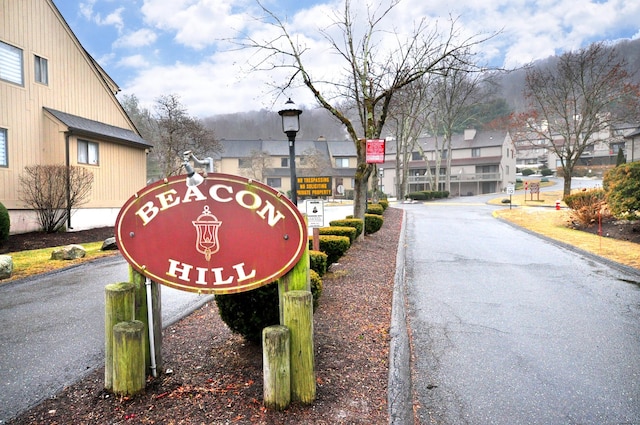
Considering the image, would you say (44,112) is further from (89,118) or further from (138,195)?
(138,195)

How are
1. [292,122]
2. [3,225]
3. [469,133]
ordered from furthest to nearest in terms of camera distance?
[469,133]
[3,225]
[292,122]

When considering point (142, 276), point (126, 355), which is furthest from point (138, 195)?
point (126, 355)

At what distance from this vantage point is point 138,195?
11.0ft

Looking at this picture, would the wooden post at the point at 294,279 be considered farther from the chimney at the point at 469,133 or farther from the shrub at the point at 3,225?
the chimney at the point at 469,133

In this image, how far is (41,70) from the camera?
50.4ft

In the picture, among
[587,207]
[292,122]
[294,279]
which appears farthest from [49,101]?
[587,207]

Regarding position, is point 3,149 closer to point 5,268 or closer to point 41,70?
point 41,70

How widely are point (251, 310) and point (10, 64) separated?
49.7 feet

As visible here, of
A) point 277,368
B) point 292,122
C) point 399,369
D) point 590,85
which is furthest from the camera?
point 590,85

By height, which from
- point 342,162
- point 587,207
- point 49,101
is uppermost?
point 342,162

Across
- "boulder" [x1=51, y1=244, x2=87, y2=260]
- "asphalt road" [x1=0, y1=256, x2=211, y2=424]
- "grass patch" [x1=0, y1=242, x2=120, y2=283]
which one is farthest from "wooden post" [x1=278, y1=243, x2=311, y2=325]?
"boulder" [x1=51, y1=244, x2=87, y2=260]

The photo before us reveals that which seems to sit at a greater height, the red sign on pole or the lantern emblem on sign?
the red sign on pole

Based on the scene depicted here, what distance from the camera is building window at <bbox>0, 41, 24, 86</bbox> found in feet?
45.2

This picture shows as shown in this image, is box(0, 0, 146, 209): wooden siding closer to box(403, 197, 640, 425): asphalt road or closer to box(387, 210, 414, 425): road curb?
box(403, 197, 640, 425): asphalt road
